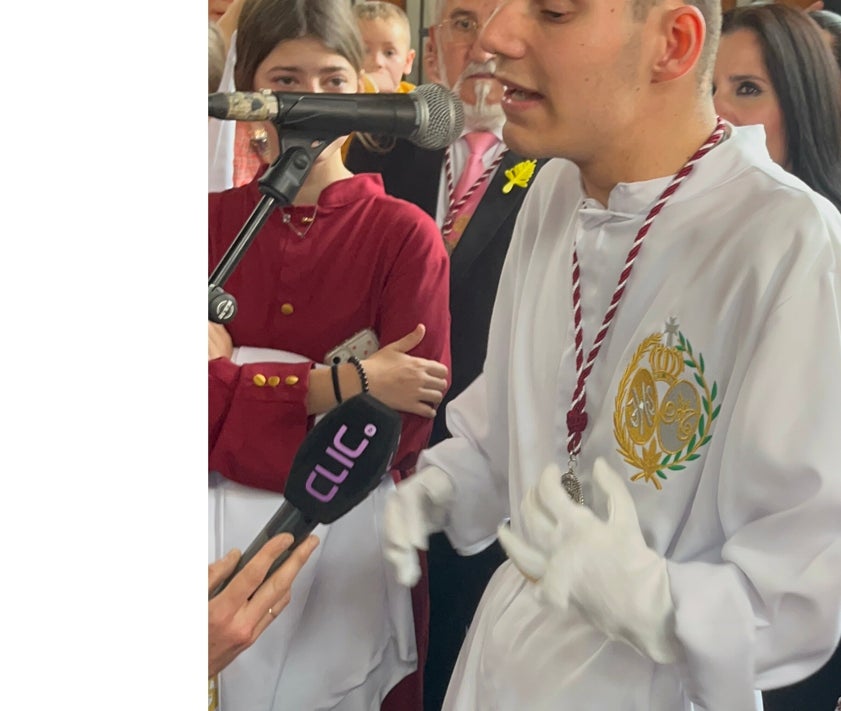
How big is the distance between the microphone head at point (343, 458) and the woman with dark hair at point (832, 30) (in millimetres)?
516

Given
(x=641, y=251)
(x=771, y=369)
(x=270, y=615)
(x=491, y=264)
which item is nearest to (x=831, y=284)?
(x=771, y=369)

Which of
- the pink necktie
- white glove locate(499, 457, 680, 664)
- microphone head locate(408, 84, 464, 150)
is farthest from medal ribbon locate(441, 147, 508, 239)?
white glove locate(499, 457, 680, 664)

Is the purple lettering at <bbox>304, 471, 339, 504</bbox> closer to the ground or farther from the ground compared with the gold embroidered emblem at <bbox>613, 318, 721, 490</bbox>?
closer to the ground

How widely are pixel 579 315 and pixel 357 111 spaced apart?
277mm

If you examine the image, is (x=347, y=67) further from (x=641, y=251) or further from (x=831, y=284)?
(x=831, y=284)

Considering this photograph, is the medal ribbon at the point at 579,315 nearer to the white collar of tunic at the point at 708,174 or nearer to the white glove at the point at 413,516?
the white collar of tunic at the point at 708,174

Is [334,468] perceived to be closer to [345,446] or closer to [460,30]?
[345,446]

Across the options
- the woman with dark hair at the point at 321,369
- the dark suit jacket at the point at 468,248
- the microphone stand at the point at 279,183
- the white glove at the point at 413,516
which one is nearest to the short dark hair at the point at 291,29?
the woman with dark hair at the point at 321,369

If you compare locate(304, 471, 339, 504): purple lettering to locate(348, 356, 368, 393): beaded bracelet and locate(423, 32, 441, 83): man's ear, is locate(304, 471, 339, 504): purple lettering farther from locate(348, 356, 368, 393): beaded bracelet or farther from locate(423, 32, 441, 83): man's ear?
locate(423, 32, 441, 83): man's ear

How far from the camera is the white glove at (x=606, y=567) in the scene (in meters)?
0.79

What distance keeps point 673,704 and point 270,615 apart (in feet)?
1.32

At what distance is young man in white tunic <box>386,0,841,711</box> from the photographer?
764mm

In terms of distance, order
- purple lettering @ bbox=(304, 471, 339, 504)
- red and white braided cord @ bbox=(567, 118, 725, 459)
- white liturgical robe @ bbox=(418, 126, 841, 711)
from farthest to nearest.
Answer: purple lettering @ bbox=(304, 471, 339, 504) → red and white braided cord @ bbox=(567, 118, 725, 459) → white liturgical robe @ bbox=(418, 126, 841, 711)

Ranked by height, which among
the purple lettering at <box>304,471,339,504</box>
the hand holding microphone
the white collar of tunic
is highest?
the white collar of tunic
